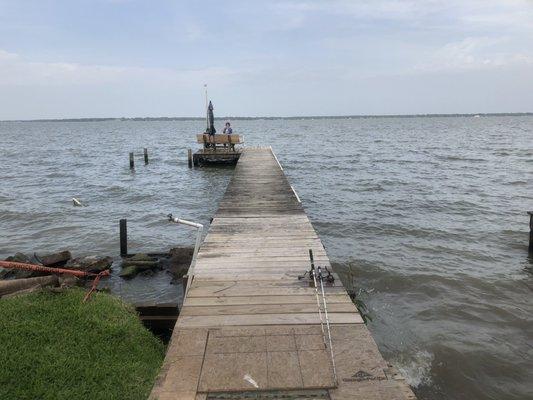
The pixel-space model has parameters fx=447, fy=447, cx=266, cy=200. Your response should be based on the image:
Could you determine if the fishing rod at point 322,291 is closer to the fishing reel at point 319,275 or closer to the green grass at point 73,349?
the fishing reel at point 319,275

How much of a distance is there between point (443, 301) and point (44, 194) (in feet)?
65.3

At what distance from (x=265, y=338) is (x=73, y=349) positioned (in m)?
2.30

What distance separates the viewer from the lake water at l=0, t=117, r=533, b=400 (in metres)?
7.26

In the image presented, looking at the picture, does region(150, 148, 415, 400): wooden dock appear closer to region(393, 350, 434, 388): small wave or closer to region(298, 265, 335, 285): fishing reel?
region(298, 265, 335, 285): fishing reel

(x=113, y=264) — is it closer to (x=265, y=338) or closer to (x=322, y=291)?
(x=322, y=291)

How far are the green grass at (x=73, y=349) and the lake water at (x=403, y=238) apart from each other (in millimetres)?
3272

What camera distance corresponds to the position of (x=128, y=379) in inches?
189

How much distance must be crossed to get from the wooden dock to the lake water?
83.5 inches

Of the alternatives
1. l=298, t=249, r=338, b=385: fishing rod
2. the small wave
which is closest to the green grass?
l=298, t=249, r=338, b=385: fishing rod

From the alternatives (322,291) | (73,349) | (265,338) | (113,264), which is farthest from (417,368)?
(113,264)

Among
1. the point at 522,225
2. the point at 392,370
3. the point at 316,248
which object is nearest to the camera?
the point at 392,370

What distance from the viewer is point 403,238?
536 inches

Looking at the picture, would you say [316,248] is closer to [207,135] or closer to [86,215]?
[86,215]

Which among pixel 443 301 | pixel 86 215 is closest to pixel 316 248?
pixel 443 301
